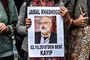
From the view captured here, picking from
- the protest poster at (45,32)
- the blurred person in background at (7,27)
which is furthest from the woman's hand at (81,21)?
the blurred person in background at (7,27)

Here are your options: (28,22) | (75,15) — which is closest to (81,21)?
(75,15)

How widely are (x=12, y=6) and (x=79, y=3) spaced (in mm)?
652

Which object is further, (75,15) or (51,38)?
(75,15)

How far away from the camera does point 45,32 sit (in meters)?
3.93

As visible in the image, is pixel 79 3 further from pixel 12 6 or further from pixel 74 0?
pixel 12 6

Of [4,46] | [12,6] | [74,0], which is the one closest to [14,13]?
[12,6]

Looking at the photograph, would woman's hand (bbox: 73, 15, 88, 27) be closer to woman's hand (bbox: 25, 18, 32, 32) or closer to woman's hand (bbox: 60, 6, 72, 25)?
woman's hand (bbox: 60, 6, 72, 25)

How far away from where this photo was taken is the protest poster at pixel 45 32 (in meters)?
3.94

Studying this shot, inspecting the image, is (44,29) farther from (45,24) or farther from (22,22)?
(22,22)

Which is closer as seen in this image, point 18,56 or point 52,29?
point 52,29

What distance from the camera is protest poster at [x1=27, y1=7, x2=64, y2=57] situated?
394 cm

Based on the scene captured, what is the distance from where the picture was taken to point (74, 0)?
412 centimetres

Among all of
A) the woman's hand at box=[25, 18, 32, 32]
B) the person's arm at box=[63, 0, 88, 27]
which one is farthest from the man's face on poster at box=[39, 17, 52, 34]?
the person's arm at box=[63, 0, 88, 27]

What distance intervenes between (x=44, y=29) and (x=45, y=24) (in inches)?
1.9
